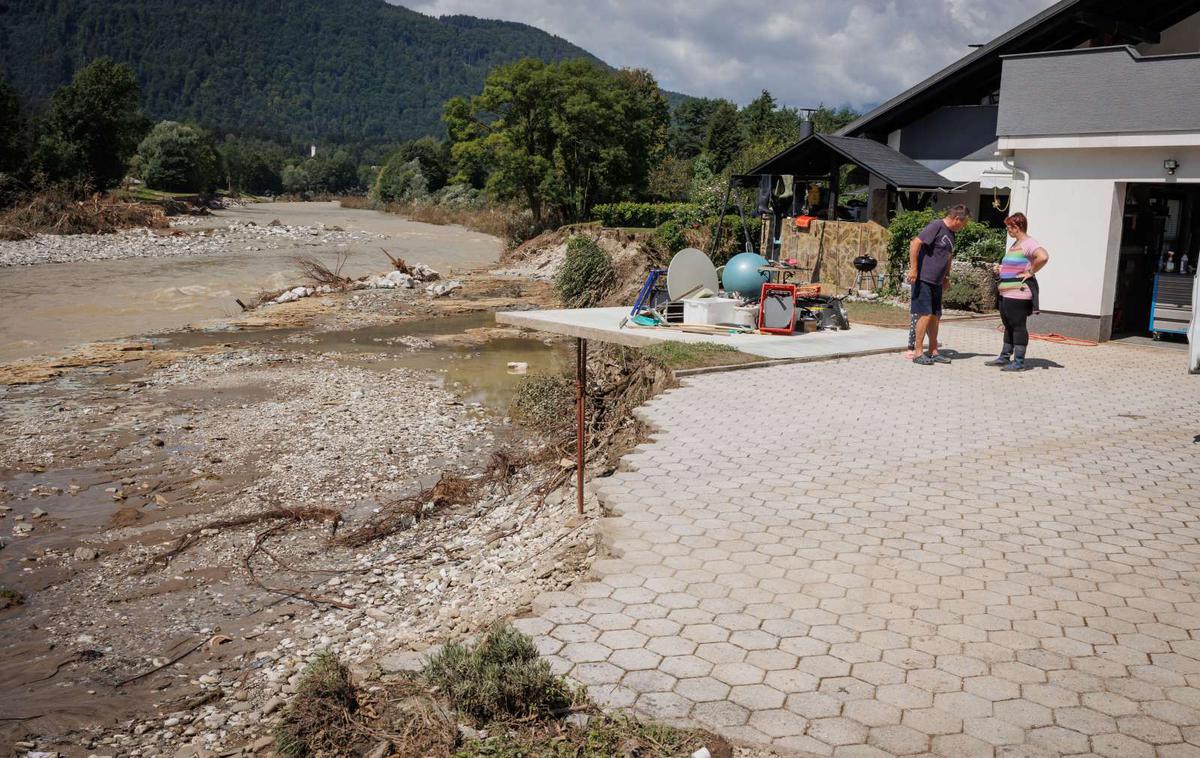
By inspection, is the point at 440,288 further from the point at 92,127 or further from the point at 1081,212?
the point at 92,127

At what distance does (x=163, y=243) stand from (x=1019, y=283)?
3915cm

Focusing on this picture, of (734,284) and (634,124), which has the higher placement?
(634,124)

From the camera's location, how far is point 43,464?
1023 cm

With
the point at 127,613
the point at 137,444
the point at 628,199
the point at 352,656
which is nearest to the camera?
the point at 352,656

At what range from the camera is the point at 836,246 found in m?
21.8

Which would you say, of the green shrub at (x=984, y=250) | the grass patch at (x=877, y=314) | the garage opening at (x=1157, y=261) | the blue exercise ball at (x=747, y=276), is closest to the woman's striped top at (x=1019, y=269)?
the garage opening at (x=1157, y=261)

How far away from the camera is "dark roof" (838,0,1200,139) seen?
675 inches

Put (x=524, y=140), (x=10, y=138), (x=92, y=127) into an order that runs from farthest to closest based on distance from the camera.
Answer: (x=92, y=127) < (x=10, y=138) < (x=524, y=140)

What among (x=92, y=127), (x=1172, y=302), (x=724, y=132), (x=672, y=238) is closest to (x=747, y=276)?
(x=1172, y=302)

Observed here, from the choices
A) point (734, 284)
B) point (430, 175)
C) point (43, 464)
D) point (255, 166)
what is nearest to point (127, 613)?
point (43, 464)

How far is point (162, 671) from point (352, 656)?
4.22ft

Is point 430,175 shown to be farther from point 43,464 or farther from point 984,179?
point 43,464

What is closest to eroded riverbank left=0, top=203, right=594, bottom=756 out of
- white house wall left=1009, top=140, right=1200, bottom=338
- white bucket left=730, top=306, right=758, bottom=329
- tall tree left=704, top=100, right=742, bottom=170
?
white bucket left=730, top=306, right=758, bottom=329

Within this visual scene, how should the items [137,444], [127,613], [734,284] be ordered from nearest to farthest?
[127,613] < [137,444] < [734,284]
